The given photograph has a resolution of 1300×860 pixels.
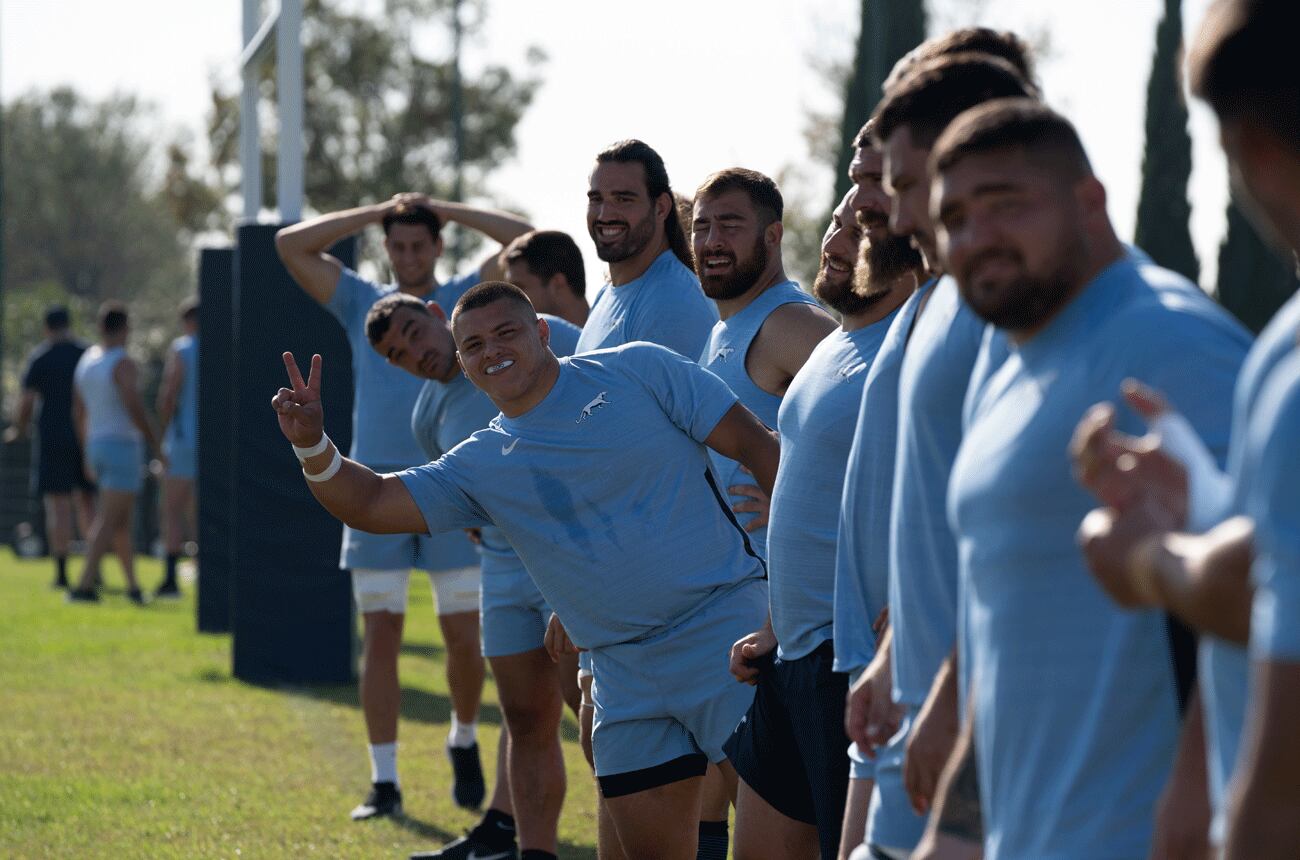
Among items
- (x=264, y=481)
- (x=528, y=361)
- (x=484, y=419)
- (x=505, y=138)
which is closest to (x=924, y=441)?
(x=528, y=361)

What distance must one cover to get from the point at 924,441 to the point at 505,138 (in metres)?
40.7

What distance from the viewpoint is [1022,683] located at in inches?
98.5

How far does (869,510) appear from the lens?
358 cm

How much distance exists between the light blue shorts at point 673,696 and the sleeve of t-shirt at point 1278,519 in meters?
3.17

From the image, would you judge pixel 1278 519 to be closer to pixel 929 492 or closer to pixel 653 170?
pixel 929 492

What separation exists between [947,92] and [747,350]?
2.37 metres

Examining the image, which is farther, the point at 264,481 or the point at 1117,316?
the point at 264,481

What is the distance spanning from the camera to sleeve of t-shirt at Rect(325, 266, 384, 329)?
8.34 m

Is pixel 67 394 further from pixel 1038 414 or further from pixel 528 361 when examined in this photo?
pixel 1038 414

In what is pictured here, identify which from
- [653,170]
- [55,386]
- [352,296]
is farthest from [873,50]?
[653,170]

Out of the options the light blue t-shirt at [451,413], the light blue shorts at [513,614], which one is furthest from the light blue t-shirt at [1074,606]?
the light blue t-shirt at [451,413]

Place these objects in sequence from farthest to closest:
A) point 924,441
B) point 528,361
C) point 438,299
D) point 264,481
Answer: point 264,481 → point 438,299 → point 528,361 → point 924,441

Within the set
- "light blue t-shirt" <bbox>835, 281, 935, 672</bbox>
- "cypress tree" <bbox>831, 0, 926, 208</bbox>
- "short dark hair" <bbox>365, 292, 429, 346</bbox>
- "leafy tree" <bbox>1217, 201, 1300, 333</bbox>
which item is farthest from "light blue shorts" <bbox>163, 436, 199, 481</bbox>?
"leafy tree" <bbox>1217, 201, 1300, 333</bbox>

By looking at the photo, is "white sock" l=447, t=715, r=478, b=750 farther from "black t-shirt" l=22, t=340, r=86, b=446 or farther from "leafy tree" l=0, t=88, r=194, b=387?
"leafy tree" l=0, t=88, r=194, b=387
